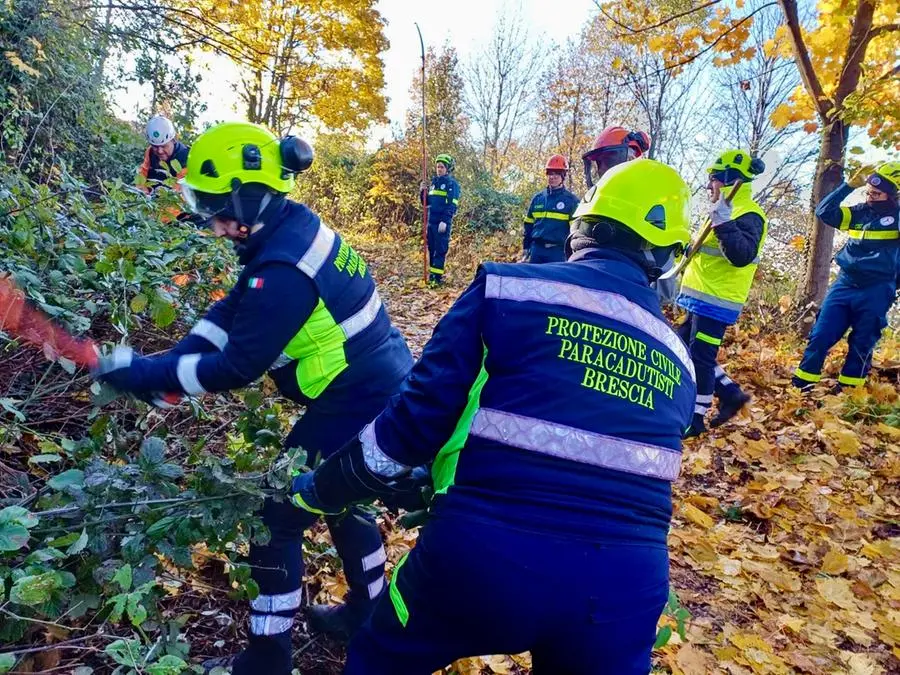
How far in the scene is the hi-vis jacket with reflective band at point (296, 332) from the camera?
204 cm

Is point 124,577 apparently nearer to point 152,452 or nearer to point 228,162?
point 152,452

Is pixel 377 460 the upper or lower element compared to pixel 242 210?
lower

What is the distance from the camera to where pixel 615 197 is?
172cm

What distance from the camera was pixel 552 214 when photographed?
792cm

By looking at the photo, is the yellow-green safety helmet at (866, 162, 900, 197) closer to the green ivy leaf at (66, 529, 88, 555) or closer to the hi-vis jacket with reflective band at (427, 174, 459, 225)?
the green ivy leaf at (66, 529, 88, 555)

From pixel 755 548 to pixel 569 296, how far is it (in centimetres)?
299

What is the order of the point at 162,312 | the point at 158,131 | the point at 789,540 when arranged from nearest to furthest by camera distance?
the point at 162,312, the point at 789,540, the point at 158,131

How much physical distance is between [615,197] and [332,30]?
17.6m

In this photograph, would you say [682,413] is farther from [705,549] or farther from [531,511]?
[705,549]

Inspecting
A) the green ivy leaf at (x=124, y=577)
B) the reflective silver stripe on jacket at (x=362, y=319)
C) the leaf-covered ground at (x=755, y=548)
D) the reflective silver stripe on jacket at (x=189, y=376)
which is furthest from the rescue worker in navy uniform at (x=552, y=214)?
the green ivy leaf at (x=124, y=577)

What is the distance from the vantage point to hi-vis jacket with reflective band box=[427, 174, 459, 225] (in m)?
10.6

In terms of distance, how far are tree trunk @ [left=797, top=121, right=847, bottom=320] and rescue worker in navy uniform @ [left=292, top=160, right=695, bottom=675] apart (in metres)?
6.74

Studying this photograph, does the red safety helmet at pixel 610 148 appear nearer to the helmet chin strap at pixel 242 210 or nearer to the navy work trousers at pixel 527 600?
the helmet chin strap at pixel 242 210

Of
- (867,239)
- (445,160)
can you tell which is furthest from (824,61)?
(445,160)
